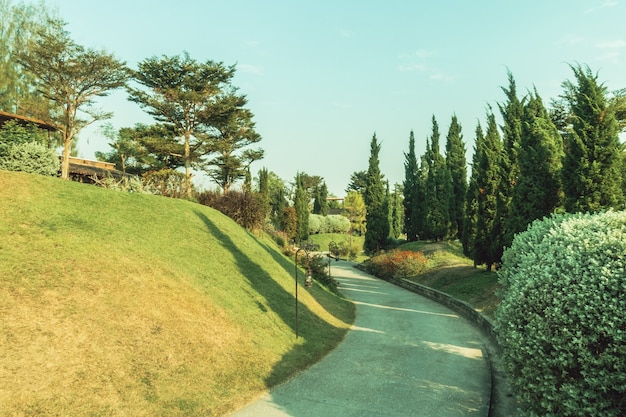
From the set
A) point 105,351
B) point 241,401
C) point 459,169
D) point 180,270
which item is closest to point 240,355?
point 241,401

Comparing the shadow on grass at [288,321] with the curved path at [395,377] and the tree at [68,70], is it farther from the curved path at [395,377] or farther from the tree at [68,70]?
the tree at [68,70]

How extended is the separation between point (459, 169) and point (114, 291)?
127 ft

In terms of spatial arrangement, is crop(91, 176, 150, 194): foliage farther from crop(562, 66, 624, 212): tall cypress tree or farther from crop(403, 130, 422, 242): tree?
crop(403, 130, 422, 242): tree

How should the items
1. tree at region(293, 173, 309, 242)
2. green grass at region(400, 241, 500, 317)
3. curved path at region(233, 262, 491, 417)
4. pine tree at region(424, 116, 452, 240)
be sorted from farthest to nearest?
1. tree at region(293, 173, 309, 242)
2. pine tree at region(424, 116, 452, 240)
3. green grass at region(400, 241, 500, 317)
4. curved path at region(233, 262, 491, 417)

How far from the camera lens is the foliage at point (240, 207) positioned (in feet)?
90.9

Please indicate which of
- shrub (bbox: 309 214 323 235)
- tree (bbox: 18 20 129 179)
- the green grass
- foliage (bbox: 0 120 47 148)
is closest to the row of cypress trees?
the green grass

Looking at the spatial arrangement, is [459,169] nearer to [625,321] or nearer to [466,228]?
[466,228]

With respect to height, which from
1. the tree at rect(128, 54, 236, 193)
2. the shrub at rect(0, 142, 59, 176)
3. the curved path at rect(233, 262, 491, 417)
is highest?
the tree at rect(128, 54, 236, 193)

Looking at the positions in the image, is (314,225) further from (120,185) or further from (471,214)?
(120,185)

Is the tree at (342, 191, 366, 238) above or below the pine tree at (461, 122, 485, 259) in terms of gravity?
above

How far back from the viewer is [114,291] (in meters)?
9.54

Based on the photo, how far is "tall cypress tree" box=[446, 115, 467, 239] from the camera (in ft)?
125

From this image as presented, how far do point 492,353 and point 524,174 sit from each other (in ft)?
34.5

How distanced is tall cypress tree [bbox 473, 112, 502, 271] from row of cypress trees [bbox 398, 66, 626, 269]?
0.19 ft
